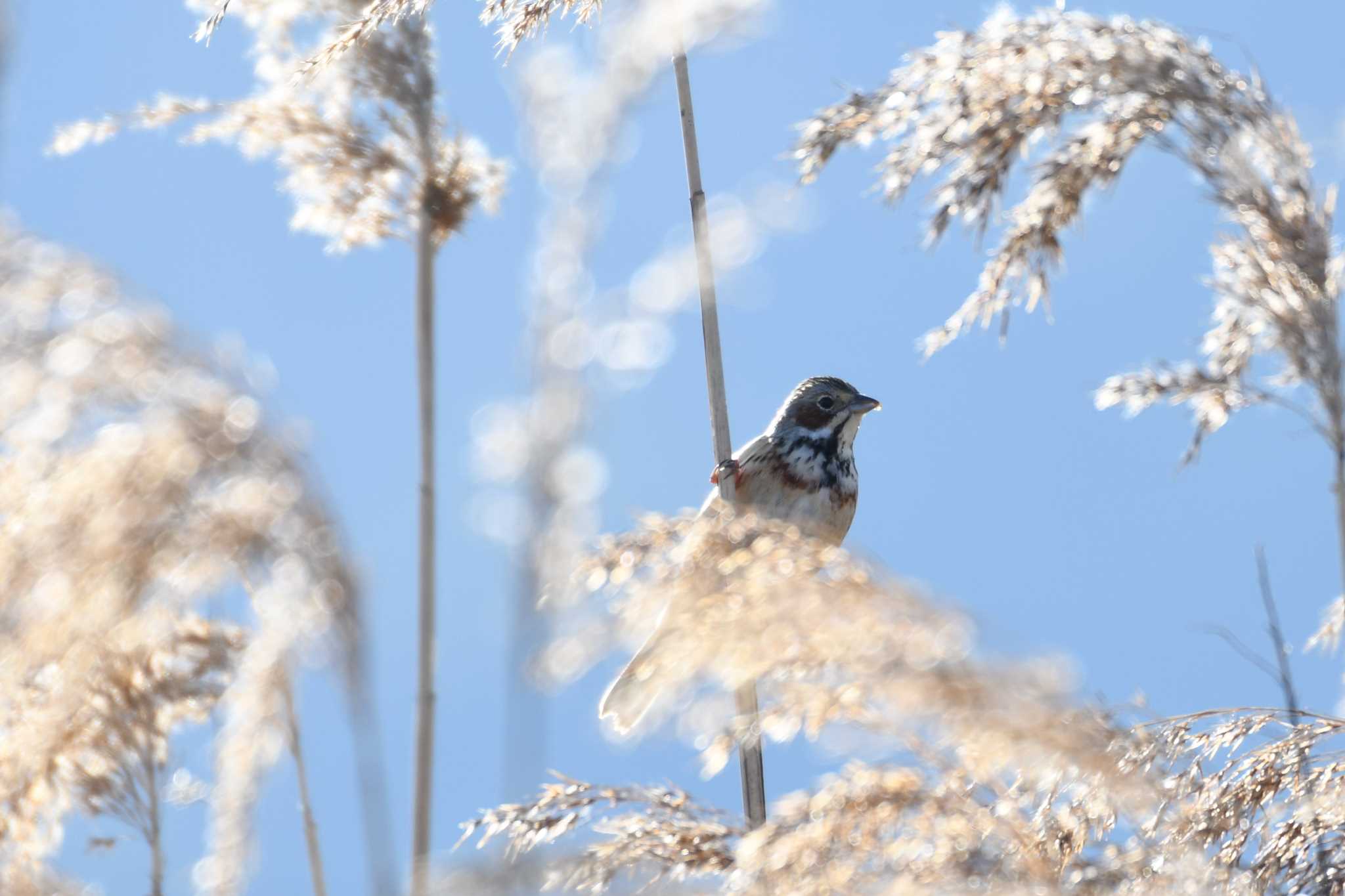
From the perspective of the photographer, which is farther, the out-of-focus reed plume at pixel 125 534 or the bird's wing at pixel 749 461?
the bird's wing at pixel 749 461

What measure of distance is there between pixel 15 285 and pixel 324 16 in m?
1.26

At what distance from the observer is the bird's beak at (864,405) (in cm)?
424

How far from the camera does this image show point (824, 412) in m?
4.25

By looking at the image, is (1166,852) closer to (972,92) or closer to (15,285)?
(972,92)

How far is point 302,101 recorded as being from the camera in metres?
3.02

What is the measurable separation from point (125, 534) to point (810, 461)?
243 cm

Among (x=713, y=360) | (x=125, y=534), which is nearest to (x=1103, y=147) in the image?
(x=713, y=360)

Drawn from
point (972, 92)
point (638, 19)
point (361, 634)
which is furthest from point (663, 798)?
point (972, 92)

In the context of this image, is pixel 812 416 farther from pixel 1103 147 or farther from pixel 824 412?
pixel 1103 147

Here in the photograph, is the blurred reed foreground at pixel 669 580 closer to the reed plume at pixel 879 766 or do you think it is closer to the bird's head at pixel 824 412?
the reed plume at pixel 879 766

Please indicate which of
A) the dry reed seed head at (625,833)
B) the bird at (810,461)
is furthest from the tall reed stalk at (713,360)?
the bird at (810,461)

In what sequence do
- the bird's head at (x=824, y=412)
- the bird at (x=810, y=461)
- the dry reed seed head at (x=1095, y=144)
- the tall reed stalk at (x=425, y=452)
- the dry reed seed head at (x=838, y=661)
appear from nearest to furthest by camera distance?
the dry reed seed head at (x=838, y=661) < the tall reed stalk at (x=425, y=452) < the dry reed seed head at (x=1095, y=144) < the bird at (x=810, y=461) < the bird's head at (x=824, y=412)

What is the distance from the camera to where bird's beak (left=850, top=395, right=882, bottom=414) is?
424 cm

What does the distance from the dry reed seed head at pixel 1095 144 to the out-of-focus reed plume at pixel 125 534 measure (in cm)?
123
